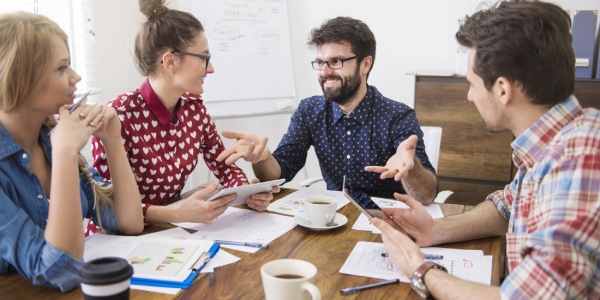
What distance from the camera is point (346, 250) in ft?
4.18

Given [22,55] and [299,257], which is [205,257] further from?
[22,55]

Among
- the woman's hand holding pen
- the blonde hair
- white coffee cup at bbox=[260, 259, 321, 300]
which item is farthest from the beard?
white coffee cup at bbox=[260, 259, 321, 300]

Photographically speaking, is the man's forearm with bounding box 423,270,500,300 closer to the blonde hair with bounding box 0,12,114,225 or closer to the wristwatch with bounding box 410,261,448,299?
the wristwatch with bounding box 410,261,448,299

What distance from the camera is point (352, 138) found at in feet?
7.15

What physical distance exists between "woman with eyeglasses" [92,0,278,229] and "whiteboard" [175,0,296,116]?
4.01 ft

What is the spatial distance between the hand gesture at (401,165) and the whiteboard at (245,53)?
5.93 ft

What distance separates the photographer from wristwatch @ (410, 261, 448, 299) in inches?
40.9

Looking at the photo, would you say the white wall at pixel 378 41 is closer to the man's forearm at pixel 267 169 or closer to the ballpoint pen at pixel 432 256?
the man's forearm at pixel 267 169

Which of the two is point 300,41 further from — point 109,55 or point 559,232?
point 559,232

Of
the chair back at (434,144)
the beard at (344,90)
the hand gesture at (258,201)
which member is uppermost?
the beard at (344,90)

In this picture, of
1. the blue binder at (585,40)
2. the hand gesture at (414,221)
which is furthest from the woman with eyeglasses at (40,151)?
the blue binder at (585,40)

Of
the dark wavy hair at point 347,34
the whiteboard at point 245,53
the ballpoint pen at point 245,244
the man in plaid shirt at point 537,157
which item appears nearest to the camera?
the man in plaid shirt at point 537,157

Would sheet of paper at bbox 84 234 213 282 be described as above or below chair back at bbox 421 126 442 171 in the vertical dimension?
above

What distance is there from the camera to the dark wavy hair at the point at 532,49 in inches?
41.1
